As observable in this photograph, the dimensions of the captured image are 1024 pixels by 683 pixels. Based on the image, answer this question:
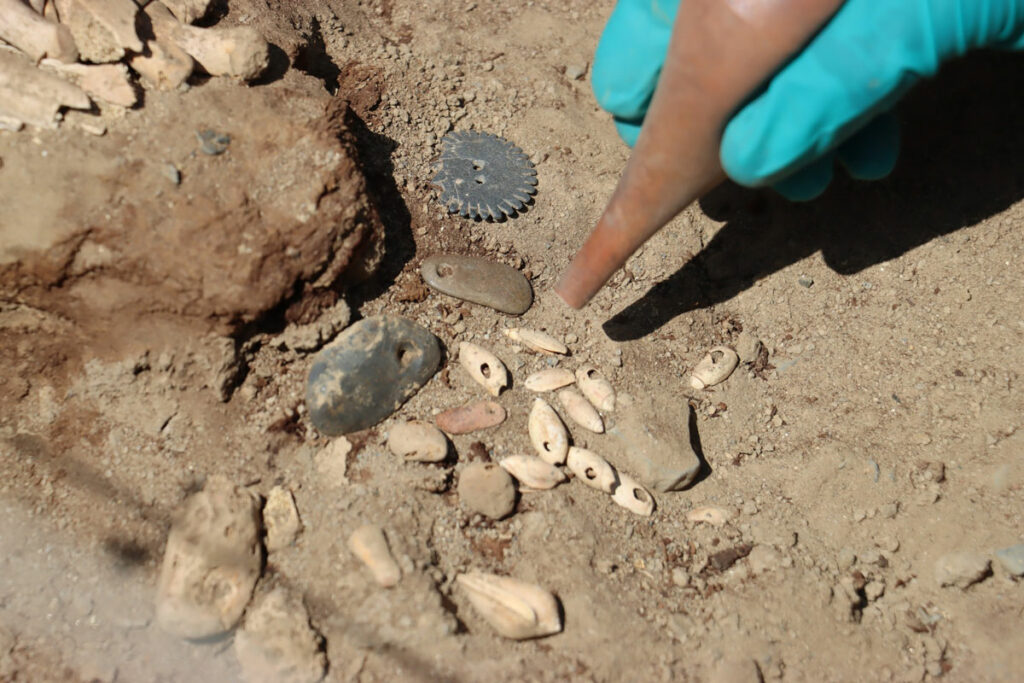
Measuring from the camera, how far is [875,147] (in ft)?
7.33

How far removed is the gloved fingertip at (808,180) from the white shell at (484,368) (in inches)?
38.5

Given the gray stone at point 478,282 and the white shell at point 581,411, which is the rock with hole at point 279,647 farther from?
the gray stone at point 478,282

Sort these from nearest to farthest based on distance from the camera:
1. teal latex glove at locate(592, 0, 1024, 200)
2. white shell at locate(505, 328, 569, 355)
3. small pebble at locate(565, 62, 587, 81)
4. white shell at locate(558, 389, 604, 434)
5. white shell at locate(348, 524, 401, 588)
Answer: teal latex glove at locate(592, 0, 1024, 200) → white shell at locate(348, 524, 401, 588) → white shell at locate(558, 389, 604, 434) → white shell at locate(505, 328, 569, 355) → small pebble at locate(565, 62, 587, 81)

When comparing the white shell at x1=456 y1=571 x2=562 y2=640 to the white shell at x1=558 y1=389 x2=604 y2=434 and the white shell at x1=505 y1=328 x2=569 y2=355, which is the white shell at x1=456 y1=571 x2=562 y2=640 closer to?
the white shell at x1=558 y1=389 x2=604 y2=434

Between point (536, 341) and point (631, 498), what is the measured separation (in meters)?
0.60

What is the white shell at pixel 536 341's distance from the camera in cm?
254

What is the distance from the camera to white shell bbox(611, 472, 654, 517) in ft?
7.50

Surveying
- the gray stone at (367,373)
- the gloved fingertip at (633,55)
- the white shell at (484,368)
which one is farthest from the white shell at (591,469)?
the gloved fingertip at (633,55)

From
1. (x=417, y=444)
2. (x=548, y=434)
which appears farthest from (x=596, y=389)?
(x=417, y=444)

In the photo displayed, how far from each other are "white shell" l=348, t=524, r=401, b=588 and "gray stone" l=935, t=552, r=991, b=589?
153cm

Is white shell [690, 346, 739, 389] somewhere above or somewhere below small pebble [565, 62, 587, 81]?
below

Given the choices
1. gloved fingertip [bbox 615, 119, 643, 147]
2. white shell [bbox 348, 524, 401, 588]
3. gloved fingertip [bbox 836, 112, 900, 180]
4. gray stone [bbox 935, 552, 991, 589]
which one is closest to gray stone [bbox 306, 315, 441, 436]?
white shell [bbox 348, 524, 401, 588]

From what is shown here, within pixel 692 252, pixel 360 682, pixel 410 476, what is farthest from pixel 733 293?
pixel 360 682

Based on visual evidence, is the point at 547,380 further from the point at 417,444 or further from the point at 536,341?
the point at 417,444
